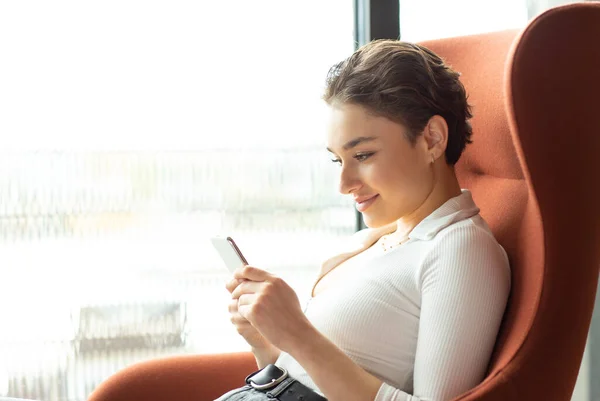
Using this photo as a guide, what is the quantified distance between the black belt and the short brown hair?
46cm

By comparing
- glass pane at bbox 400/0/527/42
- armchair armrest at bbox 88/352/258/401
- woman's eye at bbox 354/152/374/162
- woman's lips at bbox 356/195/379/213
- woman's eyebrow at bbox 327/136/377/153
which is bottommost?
armchair armrest at bbox 88/352/258/401

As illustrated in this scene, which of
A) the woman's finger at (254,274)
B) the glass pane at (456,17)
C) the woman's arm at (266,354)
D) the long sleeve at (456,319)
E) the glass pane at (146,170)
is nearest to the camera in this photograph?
the long sleeve at (456,319)

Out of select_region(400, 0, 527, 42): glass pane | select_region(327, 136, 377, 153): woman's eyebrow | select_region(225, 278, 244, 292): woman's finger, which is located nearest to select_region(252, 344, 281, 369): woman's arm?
select_region(225, 278, 244, 292): woman's finger

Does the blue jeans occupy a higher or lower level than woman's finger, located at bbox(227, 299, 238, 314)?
lower

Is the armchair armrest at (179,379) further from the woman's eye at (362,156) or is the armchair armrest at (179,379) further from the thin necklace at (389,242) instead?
the woman's eye at (362,156)

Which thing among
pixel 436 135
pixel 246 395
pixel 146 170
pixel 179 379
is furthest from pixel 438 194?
pixel 146 170

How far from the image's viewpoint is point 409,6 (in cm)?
212

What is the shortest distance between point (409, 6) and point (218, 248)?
3.74 ft

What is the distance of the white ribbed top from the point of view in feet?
3.62

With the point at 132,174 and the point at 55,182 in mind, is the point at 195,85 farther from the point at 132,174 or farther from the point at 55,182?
the point at 55,182

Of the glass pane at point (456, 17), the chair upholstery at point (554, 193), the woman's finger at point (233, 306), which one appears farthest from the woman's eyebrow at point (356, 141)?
the glass pane at point (456, 17)

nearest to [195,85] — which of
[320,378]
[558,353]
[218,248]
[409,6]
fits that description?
[409,6]

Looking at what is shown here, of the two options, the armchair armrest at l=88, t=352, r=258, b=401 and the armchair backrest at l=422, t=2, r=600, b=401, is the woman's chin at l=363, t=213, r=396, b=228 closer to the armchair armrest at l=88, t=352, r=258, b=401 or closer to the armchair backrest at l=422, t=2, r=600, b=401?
the armchair backrest at l=422, t=2, r=600, b=401

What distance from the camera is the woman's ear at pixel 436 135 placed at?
1.27 meters
